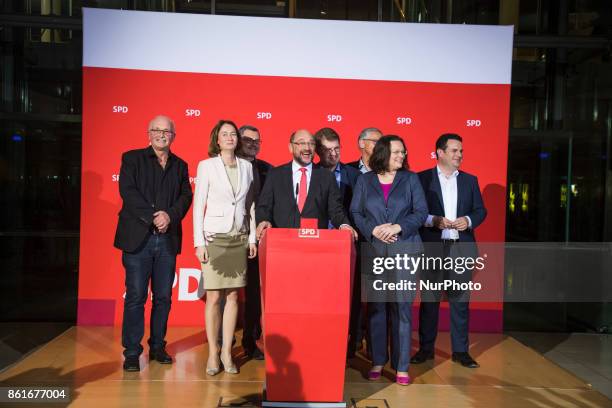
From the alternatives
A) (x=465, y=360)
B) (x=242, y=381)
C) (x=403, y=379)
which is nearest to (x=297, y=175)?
(x=242, y=381)

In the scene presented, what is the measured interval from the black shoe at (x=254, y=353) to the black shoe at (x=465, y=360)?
1.47m

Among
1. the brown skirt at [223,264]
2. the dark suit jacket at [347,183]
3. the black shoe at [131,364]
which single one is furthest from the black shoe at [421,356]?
the black shoe at [131,364]

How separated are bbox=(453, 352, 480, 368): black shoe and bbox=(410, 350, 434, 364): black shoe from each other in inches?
7.3

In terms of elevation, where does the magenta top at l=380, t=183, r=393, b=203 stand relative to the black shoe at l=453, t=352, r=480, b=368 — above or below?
above

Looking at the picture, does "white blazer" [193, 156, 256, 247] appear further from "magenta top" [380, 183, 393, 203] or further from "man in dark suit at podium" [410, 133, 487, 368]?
"man in dark suit at podium" [410, 133, 487, 368]

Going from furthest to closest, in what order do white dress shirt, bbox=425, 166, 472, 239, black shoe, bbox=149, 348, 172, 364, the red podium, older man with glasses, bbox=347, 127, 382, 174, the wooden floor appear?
older man with glasses, bbox=347, 127, 382, 174
white dress shirt, bbox=425, 166, 472, 239
black shoe, bbox=149, 348, 172, 364
the wooden floor
the red podium

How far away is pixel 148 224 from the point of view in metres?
3.95

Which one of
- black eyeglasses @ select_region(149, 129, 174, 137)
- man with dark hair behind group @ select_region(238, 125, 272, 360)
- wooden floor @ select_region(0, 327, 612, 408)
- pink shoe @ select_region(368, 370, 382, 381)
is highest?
black eyeglasses @ select_region(149, 129, 174, 137)

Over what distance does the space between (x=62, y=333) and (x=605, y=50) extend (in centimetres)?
569

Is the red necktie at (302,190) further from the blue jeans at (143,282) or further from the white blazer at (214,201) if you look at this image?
the blue jeans at (143,282)

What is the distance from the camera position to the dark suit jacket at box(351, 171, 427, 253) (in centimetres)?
380

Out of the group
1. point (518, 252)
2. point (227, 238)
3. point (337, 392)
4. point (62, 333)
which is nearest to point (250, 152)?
point (227, 238)

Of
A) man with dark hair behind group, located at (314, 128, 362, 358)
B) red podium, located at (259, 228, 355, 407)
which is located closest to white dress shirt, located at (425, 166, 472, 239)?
man with dark hair behind group, located at (314, 128, 362, 358)

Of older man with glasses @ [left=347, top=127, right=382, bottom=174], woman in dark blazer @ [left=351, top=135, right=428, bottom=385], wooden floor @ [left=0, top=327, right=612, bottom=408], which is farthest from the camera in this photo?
older man with glasses @ [left=347, top=127, right=382, bottom=174]
